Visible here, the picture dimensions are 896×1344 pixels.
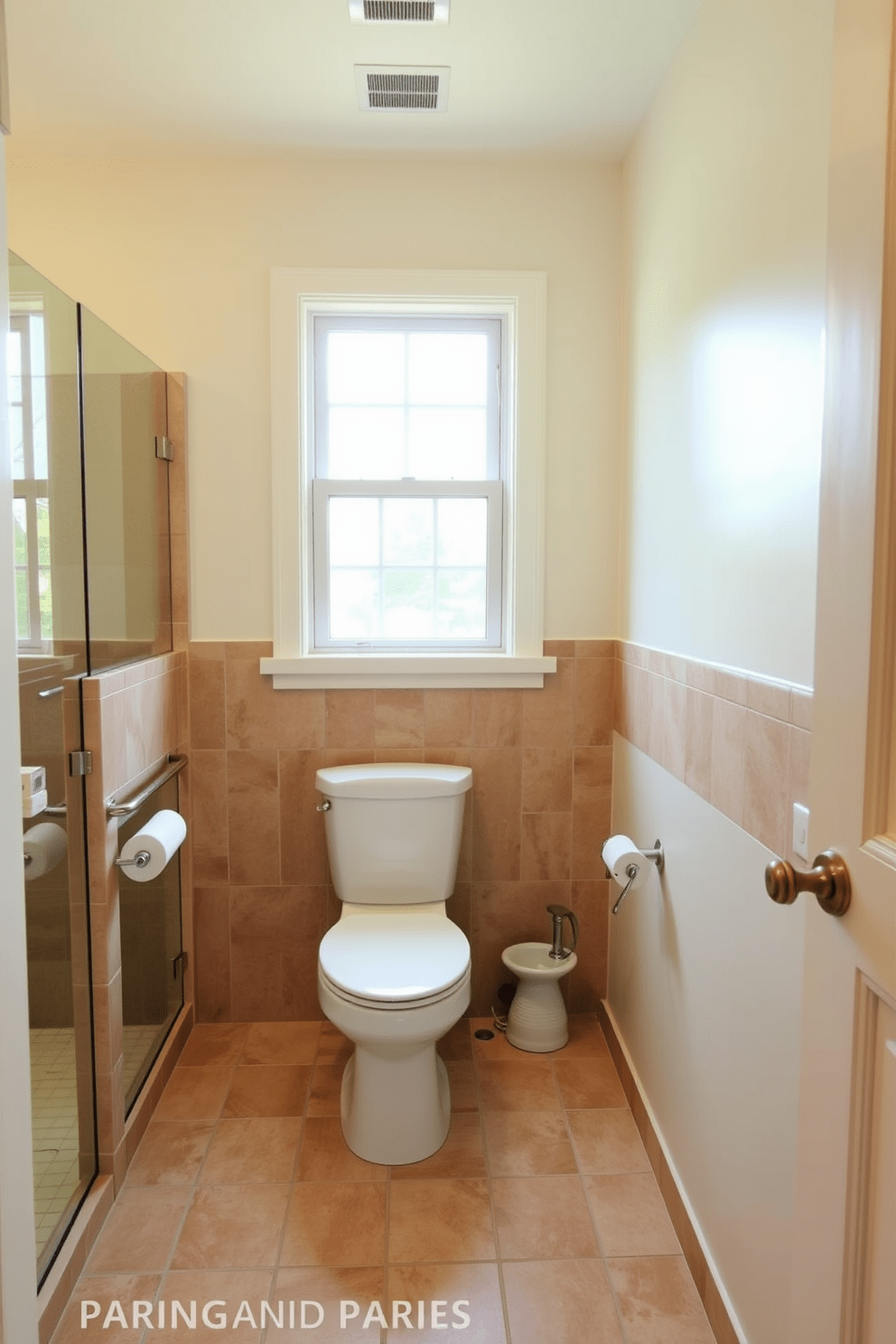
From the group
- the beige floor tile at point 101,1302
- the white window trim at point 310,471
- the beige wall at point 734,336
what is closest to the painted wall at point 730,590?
the beige wall at point 734,336

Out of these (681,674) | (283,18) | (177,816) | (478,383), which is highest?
(283,18)

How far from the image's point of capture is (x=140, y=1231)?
1.78 metres

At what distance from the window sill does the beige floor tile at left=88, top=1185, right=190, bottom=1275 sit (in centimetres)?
129

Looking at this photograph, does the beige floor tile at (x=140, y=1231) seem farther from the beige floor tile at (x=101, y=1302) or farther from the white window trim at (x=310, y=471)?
the white window trim at (x=310, y=471)

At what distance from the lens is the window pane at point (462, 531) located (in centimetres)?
264

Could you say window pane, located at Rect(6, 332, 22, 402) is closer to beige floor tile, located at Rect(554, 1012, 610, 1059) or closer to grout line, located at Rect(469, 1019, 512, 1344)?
grout line, located at Rect(469, 1019, 512, 1344)

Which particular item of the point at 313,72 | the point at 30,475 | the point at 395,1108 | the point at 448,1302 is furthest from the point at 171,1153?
the point at 313,72

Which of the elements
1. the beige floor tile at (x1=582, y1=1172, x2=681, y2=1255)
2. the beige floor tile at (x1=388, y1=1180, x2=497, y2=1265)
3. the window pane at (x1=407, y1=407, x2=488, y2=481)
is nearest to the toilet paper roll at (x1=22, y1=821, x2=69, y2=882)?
the beige floor tile at (x1=388, y1=1180, x2=497, y2=1265)

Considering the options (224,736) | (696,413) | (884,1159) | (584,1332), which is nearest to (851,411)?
(884,1159)

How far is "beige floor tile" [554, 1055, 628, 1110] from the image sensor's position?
88.1 inches

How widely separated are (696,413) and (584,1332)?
5.82 feet

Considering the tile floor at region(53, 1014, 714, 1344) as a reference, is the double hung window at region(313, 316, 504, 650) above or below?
above

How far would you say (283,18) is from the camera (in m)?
1.83

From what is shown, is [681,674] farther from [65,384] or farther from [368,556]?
[65,384]
